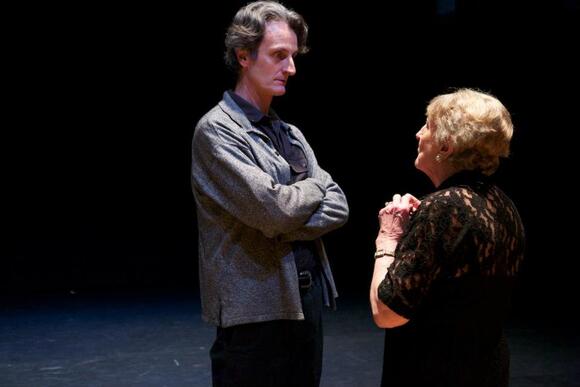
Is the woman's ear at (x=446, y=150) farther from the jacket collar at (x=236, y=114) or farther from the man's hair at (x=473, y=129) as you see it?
the jacket collar at (x=236, y=114)

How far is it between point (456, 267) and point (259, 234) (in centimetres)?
55

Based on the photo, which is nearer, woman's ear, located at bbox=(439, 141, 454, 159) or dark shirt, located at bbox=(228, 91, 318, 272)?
woman's ear, located at bbox=(439, 141, 454, 159)

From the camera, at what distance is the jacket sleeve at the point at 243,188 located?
1839 millimetres

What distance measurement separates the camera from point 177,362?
3797 millimetres

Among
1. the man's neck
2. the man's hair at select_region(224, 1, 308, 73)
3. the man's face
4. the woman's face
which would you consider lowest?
the woman's face

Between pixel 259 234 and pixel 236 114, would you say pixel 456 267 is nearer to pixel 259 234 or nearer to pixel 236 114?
pixel 259 234

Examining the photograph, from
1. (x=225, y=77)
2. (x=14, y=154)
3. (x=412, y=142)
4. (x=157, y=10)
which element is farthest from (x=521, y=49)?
(x=14, y=154)

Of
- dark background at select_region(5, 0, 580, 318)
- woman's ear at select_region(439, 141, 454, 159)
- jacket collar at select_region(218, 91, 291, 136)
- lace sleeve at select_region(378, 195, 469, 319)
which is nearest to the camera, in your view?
lace sleeve at select_region(378, 195, 469, 319)

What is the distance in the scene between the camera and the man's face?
202 cm

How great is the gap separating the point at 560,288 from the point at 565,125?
52.9 inches

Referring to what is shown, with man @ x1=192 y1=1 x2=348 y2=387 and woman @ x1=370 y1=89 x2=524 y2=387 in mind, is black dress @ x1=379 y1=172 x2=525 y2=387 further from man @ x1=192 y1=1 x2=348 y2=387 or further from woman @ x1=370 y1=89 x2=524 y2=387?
man @ x1=192 y1=1 x2=348 y2=387

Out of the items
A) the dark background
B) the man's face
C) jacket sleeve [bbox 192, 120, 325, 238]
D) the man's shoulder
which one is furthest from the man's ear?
the dark background

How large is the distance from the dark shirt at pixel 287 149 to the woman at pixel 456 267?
351 millimetres

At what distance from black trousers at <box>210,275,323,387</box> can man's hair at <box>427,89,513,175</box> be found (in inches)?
21.8
